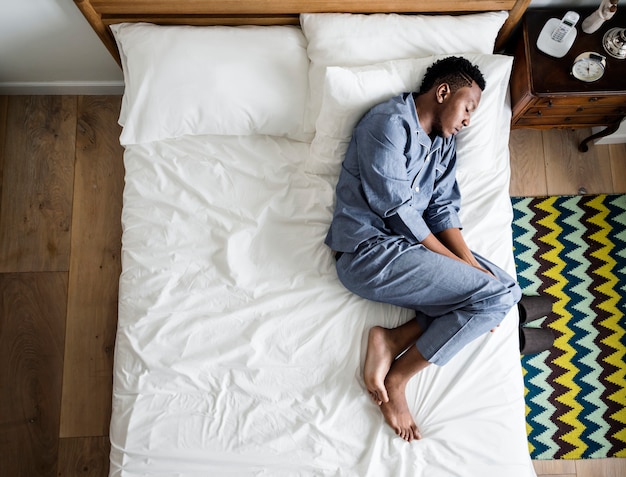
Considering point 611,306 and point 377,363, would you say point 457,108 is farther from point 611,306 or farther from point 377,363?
point 611,306

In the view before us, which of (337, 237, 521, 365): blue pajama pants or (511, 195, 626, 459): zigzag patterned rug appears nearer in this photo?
(337, 237, 521, 365): blue pajama pants

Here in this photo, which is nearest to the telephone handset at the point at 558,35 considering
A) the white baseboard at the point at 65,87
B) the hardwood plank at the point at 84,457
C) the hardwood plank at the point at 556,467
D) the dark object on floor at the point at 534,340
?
the dark object on floor at the point at 534,340

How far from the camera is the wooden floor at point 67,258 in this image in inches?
71.7

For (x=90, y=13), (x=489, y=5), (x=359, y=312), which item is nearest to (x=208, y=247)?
(x=359, y=312)

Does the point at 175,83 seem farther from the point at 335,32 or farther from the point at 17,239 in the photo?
the point at 17,239

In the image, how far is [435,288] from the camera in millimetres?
1463

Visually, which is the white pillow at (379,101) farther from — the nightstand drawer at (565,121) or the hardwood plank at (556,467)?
the hardwood plank at (556,467)

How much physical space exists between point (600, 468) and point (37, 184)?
2.40 meters

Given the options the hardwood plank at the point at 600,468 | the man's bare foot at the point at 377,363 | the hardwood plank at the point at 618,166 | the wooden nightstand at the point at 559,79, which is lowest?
the hardwood plank at the point at 600,468

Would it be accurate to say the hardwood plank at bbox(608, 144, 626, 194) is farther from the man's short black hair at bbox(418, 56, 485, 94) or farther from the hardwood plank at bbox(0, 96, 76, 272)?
the hardwood plank at bbox(0, 96, 76, 272)

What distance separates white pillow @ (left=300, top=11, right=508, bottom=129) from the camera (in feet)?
5.22

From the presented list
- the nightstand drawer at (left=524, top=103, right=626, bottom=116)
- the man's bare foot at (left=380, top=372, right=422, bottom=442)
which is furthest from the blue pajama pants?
the nightstand drawer at (left=524, top=103, right=626, bottom=116)

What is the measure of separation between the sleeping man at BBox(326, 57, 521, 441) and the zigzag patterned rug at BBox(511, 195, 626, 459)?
55 cm

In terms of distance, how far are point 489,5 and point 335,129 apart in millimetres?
665
